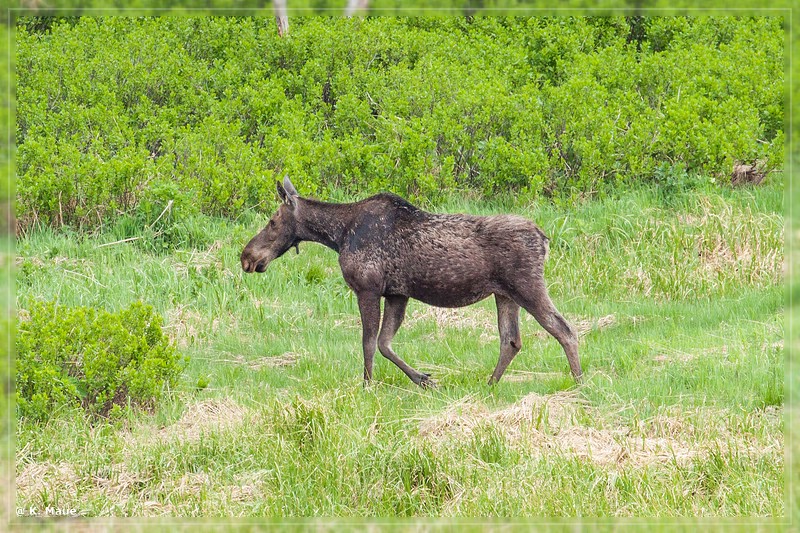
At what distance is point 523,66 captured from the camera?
1867 cm

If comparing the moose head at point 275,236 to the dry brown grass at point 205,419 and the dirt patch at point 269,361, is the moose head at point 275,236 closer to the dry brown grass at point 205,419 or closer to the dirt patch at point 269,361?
the dirt patch at point 269,361

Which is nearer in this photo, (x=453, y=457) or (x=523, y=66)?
(x=453, y=457)

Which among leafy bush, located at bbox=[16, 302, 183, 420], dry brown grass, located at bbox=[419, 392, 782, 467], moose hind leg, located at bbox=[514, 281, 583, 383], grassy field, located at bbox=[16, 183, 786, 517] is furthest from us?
moose hind leg, located at bbox=[514, 281, 583, 383]

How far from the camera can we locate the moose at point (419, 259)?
950 cm

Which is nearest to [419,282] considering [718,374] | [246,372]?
[246,372]

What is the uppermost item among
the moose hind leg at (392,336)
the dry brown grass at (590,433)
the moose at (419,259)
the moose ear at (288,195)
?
the moose ear at (288,195)

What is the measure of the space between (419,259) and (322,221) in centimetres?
115

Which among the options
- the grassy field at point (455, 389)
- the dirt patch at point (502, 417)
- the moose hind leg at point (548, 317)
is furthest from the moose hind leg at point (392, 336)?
the moose hind leg at point (548, 317)

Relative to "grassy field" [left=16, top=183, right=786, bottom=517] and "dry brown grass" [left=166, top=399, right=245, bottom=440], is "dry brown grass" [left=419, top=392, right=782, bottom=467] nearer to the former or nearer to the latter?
"grassy field" [left=16, top=183, right=786, bottom=517]

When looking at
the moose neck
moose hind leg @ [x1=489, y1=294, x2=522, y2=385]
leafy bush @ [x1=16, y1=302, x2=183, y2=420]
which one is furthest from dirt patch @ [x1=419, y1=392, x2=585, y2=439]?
leafy bush @ [x1=16, y1=302, x2=183, y2=420]

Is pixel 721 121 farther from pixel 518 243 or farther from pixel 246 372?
pixel 246 372

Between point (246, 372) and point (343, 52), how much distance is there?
969 cm

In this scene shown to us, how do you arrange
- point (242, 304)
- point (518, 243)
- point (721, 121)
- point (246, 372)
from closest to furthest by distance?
point (518, 243) → point (246, 372) → point (242, 304) → point (721, 121)

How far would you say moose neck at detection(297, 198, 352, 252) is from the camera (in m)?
10.2
